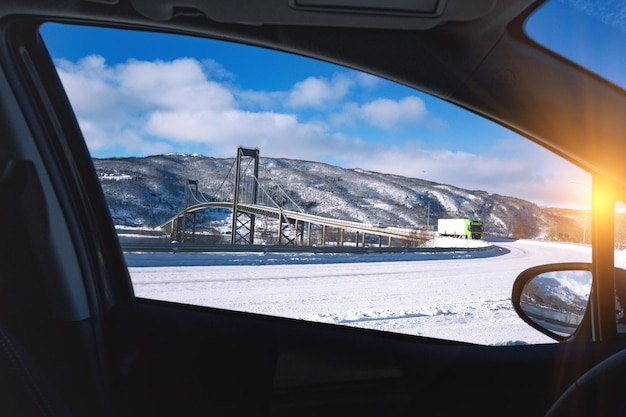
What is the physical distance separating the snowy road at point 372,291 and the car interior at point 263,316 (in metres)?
0.44

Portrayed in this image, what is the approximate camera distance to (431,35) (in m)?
1.14

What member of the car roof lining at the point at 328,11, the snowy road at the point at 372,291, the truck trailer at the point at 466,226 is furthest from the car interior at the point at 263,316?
the truck trailer at the point at 466,226

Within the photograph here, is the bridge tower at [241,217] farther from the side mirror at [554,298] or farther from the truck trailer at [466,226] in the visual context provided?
the side mirror at [554,298]

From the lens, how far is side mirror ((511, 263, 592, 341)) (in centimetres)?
153

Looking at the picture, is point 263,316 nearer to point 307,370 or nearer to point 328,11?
point 307,370

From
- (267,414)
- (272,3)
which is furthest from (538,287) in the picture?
(272,3)

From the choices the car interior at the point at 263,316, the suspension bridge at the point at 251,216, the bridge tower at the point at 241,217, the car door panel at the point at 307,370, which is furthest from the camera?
the bridge tower at the point at 241,217

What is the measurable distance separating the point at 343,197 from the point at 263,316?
4.77 feet

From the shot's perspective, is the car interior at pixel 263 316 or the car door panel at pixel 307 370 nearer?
the car interior at pixel 263 316

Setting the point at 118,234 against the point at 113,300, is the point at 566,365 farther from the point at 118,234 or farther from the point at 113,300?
the point at 118,234

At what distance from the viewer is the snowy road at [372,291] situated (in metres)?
3.47

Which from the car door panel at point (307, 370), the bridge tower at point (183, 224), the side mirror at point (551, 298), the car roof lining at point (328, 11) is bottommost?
the car door panel at point (307, 370)

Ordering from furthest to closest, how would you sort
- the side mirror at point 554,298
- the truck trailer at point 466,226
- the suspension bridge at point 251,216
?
the suspension bridge at point 251,216 < the truck trailer at point 466,226 < the side mirror at point 554,298

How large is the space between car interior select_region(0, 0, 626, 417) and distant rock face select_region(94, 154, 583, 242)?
21 centimetres
